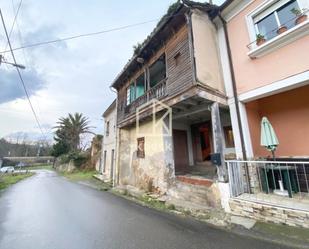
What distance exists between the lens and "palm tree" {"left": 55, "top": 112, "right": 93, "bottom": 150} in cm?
3075

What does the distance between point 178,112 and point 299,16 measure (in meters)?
4.74

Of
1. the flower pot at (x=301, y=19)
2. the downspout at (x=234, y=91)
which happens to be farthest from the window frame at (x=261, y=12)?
the downspout at (x=234, y=91)

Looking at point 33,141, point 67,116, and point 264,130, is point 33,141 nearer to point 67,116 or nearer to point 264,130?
point 67,116

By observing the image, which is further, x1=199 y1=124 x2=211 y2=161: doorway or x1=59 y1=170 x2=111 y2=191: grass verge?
x1=59 y1=170 x2=111 y2=191: grass verge

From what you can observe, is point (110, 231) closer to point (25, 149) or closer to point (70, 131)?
point (70, 131)

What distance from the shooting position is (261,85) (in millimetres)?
4789

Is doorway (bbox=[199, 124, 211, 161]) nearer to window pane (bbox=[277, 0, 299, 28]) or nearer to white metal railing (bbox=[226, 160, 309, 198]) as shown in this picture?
white metal railing (bbox=[226, 160, 309, 198])

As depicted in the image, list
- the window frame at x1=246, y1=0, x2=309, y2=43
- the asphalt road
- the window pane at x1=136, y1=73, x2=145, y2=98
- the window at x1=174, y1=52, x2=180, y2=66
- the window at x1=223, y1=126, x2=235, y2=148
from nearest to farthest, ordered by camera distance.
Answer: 1. the asphalt road
2. the window frame at x1=246, y1=0, x2=309, y2=43
3. the window at x1=174, y1=52, x2=180, y2=66
4. the window at x1=223, y1=126, x2=235, y2=148
5. the window pane at x1=136, y1=73, x2=145, y2=98

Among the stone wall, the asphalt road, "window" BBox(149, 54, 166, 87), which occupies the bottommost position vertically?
the asphalt road

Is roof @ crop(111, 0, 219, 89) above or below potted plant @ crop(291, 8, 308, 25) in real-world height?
above

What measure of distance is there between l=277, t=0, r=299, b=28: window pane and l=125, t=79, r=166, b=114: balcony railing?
4119mm

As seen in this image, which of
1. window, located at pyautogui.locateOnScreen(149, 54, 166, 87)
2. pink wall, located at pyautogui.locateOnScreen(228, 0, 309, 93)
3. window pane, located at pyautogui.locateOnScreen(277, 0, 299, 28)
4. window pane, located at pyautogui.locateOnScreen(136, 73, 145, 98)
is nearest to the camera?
pink wall, located at pyautogui.locateOnScreen(228, 0, 309, 93)

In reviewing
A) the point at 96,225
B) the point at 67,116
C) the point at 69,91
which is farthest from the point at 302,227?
Answer: the point at 67,116

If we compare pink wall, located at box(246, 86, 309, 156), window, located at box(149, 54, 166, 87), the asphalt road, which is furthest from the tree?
pink wall, located at box(246, 86, 309, 156)
